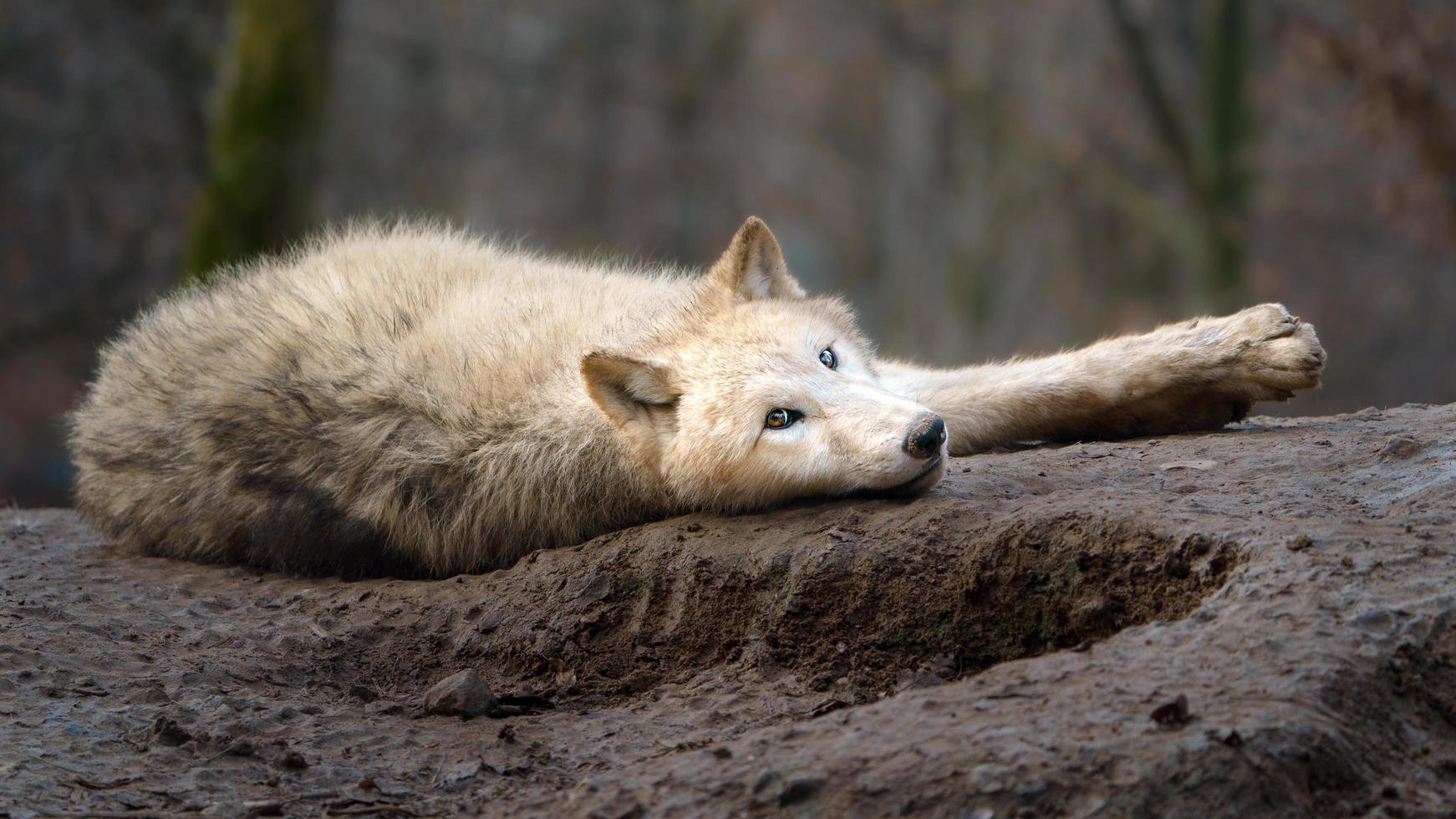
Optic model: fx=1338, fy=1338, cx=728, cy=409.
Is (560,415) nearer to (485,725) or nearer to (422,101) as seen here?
(485,725)

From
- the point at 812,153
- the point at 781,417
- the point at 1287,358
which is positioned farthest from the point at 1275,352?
the point at 812,153

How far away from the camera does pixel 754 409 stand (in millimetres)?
4508

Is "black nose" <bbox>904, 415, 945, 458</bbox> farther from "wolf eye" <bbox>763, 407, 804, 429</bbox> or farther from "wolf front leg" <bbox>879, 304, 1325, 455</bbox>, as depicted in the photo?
"wolf front leg" <bbox>879, 304, 1325, 455</bbox>

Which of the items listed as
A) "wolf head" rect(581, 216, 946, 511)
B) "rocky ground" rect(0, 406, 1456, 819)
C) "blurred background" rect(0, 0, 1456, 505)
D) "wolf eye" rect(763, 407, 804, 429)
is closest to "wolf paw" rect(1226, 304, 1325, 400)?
"rocky ground" rect(0, 406, 1456, 819)

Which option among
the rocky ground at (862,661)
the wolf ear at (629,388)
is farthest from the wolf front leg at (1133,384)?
the wolf ear at (629,388)

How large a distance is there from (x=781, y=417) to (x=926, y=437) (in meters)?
0.54

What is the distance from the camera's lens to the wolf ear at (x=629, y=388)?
4547 mm

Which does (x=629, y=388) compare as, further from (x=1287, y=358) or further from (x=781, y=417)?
(x=1287, y=358)

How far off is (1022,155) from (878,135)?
908 centimetres

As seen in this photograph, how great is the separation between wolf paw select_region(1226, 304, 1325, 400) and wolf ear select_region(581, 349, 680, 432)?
6.84ft

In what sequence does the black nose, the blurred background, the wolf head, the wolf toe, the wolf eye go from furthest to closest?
the blurred background < the wolf toe < the wolf eye < the wolf head < the black nose

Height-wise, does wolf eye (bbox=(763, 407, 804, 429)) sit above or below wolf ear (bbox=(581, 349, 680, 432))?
below

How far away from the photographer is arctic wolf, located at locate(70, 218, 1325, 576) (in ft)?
15.1

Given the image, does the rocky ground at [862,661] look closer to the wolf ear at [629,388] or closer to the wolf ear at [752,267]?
the wolf ear at [629,388]
